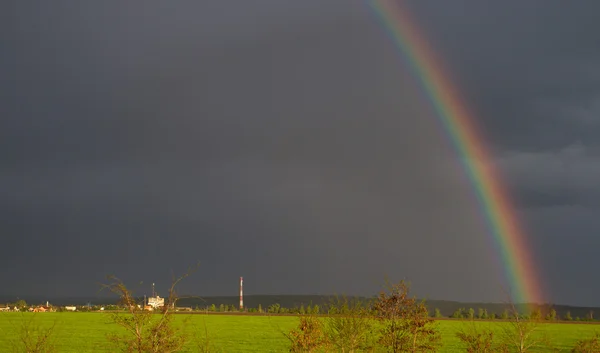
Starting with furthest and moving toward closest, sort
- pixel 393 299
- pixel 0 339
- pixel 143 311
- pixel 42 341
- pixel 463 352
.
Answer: pixel 0 339 → pixel 463 352 → pixel 393 299 → pixel 42 341 → pixel 143 311

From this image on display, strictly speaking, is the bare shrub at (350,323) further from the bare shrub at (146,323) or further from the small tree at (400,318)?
the bare shrub at (146,323)

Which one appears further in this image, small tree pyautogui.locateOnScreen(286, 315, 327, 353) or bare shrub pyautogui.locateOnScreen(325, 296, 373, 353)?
bare shrub pyautogui.locateOnScreen(325, 296, 373, 353)

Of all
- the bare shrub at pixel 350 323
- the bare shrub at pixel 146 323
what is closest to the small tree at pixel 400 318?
the bare shrub at pixel 350 323

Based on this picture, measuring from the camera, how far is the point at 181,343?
50.1 feet

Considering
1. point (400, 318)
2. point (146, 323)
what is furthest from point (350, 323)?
point (146, 323)

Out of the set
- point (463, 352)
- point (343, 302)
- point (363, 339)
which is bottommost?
point (463, 352)

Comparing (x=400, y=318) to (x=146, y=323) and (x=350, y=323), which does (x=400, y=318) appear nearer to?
(x=350, y=323)

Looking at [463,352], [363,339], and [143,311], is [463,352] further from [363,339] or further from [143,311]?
[143,311]

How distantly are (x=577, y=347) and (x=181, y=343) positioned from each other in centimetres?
1337

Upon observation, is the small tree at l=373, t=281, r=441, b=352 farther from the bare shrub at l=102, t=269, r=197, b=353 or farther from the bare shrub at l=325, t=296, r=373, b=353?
the bare shrub at l=102, t=269, r=197, b=353

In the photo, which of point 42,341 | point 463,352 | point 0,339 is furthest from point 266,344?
point 42,341

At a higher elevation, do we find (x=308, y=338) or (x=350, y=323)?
(x=350, y=323)

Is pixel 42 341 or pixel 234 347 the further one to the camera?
pixel 234 347

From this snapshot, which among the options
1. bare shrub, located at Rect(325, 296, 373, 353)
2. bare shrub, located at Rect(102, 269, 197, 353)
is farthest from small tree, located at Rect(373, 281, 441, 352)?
bare shrub, located at Rect(102, 269, 197, 353)
